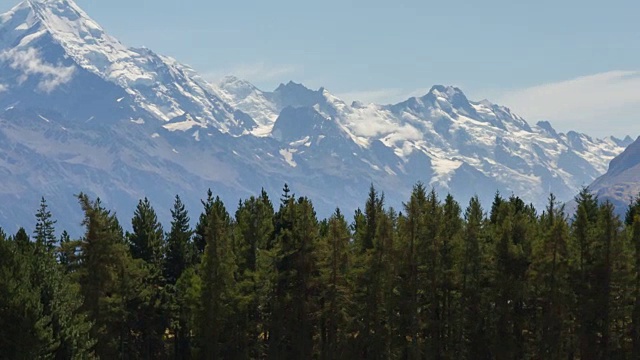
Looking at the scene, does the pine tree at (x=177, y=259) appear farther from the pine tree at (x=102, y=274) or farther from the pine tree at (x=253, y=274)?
the pine tree at (x=102, y=274)

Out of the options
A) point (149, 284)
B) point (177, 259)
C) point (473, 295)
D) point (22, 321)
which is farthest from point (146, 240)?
point (22, 321)

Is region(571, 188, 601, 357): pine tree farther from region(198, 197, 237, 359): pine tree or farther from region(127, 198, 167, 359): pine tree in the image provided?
region(127, 198, 167, 359): pine tree

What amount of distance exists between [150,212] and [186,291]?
1170 cm

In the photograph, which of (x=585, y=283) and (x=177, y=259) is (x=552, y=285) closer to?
(x=585, y=283)

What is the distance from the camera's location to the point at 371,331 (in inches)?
3095

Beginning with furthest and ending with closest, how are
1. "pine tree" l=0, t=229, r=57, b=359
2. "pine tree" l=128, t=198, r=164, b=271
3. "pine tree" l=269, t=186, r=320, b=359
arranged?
1. "pine tree" l=128, t=198, r=164, b=271
2. "pine tree" l=269, t=186, r=320, b=359
3. "pine tree" l=0, t=229, r=57, b=359

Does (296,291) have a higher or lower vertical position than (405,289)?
higher

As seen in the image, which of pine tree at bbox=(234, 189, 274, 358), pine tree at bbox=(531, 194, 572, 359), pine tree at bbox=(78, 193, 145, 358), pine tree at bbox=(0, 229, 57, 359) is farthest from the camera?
pine tree at bbox=(234, 189, 274, 358)

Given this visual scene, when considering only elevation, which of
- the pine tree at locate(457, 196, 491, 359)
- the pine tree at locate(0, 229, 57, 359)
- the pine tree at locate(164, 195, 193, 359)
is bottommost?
the pine tree at locate(0, 229, 57, 359)

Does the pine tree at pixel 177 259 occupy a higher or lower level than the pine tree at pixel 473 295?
higher

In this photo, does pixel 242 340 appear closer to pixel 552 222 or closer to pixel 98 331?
→ pixel 98 331

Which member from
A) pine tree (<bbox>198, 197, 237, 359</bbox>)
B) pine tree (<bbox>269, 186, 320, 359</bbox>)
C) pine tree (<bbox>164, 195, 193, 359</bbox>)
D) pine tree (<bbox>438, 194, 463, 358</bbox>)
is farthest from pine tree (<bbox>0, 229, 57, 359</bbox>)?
pine tree (<bbox>438, 194, 463, 358</bbox>)

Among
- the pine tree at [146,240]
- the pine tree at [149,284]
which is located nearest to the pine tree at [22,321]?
the pine tree at [149,284]

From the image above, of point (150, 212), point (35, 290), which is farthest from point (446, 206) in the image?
point (35, 290)
